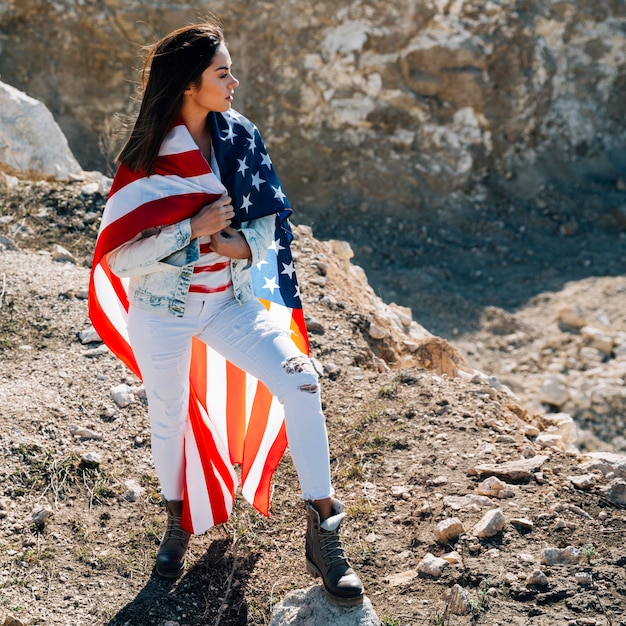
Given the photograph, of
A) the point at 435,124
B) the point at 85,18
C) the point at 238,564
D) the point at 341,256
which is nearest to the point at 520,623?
the point at 238,564

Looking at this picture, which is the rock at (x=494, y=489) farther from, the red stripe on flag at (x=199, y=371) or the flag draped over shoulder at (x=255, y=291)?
the red stripe on flag at (x=199, y=371)

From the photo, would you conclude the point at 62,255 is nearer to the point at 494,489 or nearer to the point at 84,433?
the point at 84,433

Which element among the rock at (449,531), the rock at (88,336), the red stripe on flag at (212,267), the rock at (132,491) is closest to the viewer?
the red stripe on flag at (212,267)

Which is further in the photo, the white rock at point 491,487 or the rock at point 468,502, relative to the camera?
the white rock at point 491,487

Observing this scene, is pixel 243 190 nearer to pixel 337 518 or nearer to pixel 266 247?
pixel 266 247

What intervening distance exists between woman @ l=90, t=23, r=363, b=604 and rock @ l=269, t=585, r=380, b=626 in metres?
0.06

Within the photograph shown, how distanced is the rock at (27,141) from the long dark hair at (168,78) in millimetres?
3865

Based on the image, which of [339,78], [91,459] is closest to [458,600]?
[91,459]

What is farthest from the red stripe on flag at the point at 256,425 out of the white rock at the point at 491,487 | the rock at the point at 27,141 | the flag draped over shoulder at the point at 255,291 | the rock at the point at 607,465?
the rock at the point at 27,141

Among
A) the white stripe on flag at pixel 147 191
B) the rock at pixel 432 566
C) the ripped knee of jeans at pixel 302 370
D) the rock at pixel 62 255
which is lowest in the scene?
the rock at pixel 62 255

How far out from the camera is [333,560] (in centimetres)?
279

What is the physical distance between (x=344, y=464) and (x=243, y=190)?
147 centimetres

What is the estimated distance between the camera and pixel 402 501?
11.7ft

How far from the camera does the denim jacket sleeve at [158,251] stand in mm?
2842
